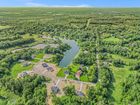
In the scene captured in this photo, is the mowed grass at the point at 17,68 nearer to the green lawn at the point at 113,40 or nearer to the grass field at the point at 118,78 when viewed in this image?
the grass field at the point at 118,78

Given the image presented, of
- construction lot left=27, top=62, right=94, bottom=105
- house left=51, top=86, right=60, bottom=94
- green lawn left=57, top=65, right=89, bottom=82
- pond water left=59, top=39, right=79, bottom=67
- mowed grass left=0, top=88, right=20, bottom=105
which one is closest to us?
mowed grass left=0, top=88, right=20, bottom=105

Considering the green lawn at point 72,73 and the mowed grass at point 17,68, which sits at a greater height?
the green lawn at point 72,73

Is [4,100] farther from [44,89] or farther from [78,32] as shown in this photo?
[78,32]

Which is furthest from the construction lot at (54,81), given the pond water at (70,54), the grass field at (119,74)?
the grass field at (119,74)

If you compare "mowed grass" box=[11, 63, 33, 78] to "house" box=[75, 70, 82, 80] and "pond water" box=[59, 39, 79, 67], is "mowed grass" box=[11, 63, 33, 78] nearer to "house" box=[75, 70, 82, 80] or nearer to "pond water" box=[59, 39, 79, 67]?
"pond water" box=[59, 39, 79, 67]

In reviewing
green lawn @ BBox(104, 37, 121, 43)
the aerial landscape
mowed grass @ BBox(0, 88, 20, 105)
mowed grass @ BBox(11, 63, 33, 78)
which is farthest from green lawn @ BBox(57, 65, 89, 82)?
green lawn @ BBox(104, 37, 121, 43)

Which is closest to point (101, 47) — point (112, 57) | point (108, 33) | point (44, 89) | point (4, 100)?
point (112, 57)

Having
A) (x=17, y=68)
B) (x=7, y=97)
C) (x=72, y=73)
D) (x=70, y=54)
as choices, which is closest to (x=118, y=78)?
(x=72, y=73)

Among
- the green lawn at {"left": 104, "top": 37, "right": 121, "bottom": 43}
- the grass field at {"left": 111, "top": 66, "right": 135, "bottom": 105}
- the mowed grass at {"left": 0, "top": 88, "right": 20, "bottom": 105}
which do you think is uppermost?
the green lawn at {"left": 104, "top": 37, "right": 121, "bottom": 43}
